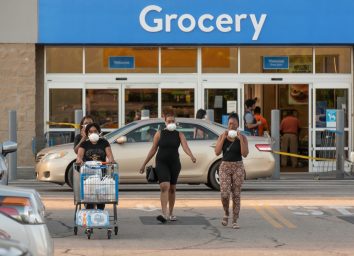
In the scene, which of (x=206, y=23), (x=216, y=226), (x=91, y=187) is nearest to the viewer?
(x=91, y=187)

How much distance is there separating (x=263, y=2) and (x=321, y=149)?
4404 mm

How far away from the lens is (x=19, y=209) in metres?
7.88

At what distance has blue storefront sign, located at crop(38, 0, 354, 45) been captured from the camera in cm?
2909

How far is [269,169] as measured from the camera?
21.8 meters

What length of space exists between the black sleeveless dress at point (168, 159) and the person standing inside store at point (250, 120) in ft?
41.9

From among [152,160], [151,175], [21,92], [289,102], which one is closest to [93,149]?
[151,175]

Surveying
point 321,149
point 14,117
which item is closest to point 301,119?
point 321,149

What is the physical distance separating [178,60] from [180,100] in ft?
3.72

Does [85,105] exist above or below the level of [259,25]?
below

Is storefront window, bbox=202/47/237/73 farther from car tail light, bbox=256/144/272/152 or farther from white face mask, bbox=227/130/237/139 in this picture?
white face mask, bbox=227/130/237/139

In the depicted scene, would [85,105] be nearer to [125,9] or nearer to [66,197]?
[125,9]

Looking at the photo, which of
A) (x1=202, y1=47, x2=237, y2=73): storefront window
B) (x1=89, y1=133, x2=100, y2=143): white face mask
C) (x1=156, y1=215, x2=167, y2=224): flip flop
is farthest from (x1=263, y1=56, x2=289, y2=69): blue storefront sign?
(x1=89, y1=133, x2=100, y2=143): white face mask

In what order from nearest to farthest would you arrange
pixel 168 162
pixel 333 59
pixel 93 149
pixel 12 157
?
1. pixel 93 149
2. pixel 168 162
3. pixel 12 157
4. pixel 333 59

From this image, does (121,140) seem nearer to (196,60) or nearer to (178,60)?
(178,60)
